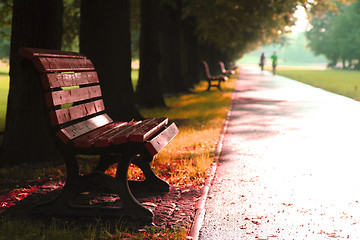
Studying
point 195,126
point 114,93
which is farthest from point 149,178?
point 195,126

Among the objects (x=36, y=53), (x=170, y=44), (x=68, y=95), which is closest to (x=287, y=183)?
(x=68, y=95)

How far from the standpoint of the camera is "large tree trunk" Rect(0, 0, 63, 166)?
20.5ft

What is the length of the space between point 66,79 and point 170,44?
1403 cm

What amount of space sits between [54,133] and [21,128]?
234 cm

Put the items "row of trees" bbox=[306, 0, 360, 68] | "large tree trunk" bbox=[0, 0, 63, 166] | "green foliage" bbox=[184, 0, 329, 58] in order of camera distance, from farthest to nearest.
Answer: "row of trees" bbox=[306, 0, 360, 68], "green foliage" bbox=[184, 0, 329, 58], "large tree trunk" bbox=[0, 0, 63, 166]

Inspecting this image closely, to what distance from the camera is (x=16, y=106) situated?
6.31 m

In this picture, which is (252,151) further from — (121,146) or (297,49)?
(297,49)

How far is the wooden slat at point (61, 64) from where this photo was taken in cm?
414

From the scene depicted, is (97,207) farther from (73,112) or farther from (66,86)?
(66,86)

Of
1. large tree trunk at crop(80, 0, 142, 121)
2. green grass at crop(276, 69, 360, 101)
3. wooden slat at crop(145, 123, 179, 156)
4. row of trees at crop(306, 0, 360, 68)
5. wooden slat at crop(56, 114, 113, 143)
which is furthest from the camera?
row of trees at crop(306, 0, 360, 68)

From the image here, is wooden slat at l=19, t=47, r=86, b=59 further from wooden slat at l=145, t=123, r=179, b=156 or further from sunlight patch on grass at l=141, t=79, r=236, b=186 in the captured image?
sunlight patch on grass at l=141, t=79, r=236, b=186

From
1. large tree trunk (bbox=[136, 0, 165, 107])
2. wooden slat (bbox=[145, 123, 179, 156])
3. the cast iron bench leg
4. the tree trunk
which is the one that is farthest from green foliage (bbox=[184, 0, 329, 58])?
the cast iron bench leg

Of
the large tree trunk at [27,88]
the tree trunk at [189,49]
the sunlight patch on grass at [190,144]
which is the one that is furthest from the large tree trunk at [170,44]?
the large tree trunk at [27,88]

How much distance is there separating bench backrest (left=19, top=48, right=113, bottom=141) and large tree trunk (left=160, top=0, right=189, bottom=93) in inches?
518
